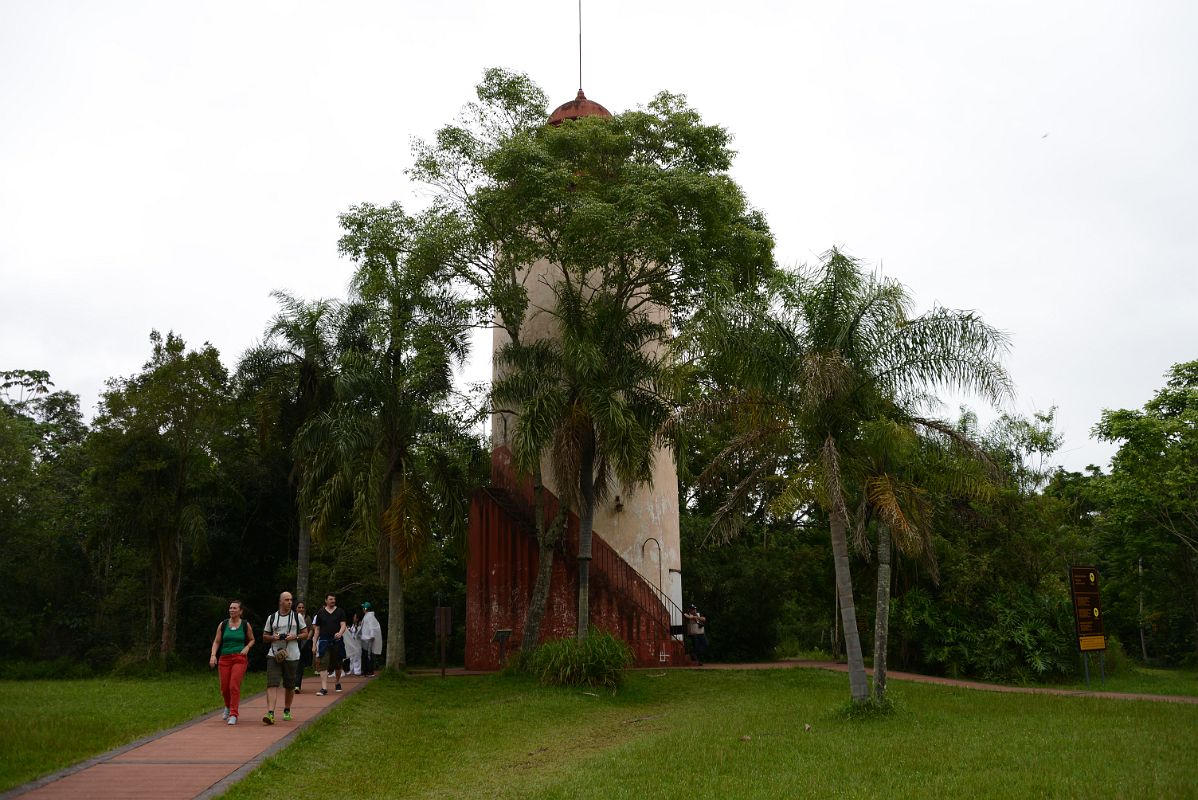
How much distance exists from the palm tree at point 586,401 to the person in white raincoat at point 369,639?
3009mm

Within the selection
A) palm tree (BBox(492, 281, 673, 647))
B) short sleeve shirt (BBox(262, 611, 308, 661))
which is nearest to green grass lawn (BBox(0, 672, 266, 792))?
short sleeve shirt (BBox(262, 611, 308, 661))

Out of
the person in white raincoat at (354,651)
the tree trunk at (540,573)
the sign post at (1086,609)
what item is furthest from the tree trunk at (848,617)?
the person in white raincoat at (354,651)

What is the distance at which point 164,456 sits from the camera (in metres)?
22.6

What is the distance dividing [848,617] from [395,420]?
10110 millimetres

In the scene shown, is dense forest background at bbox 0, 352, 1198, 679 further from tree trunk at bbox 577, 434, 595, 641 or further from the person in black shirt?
the person in black shirt

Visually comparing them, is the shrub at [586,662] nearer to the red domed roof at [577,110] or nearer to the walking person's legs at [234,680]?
the walking person's legs at [234,680]

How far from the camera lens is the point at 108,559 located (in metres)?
25.9

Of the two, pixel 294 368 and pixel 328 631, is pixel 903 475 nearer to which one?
pixel 328 631

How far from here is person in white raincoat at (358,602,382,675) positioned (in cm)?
1852

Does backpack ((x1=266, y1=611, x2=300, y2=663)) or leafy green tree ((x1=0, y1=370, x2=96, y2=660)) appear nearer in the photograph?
backpack ((x1=266, y1=611, x2=300, y2=663))

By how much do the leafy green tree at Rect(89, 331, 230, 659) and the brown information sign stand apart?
1829cm

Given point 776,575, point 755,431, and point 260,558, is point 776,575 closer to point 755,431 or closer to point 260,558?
point 755,431

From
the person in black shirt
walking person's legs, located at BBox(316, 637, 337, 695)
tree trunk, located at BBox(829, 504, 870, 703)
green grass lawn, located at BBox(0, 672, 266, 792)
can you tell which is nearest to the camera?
green grass lawn, located at BBox(0, 672, 266, 792)

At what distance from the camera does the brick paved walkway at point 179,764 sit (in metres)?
7.20
